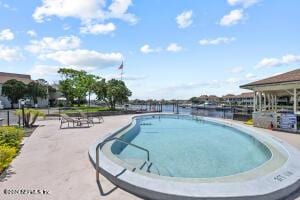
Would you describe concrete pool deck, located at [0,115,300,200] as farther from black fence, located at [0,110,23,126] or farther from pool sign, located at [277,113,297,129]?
pool sign, located at [277,113,297,129]

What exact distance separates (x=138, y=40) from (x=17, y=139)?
11877 mm

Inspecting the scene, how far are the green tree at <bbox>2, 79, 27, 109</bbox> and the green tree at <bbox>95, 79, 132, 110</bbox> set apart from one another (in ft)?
65.7

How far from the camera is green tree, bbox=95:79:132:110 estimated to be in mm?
27500

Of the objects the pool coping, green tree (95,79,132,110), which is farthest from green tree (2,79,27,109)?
the pool coping

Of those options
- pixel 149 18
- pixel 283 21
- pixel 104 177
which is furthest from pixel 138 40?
pixel 104 177

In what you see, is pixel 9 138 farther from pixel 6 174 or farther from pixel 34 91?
pixel 34 91

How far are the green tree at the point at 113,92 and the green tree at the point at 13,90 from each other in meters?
20.0

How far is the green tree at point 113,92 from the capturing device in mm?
27500

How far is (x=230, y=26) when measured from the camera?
14516mm

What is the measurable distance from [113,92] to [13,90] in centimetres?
2317

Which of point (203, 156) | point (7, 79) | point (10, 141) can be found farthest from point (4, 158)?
point (7, 79)

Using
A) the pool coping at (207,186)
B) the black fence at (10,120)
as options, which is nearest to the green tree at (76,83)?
the black fence at (10,120)

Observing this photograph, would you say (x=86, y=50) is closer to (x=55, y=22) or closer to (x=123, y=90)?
(x=123, y=90)

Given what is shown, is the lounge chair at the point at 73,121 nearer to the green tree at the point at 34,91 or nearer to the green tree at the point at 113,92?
the green tree at the point at 113,92
